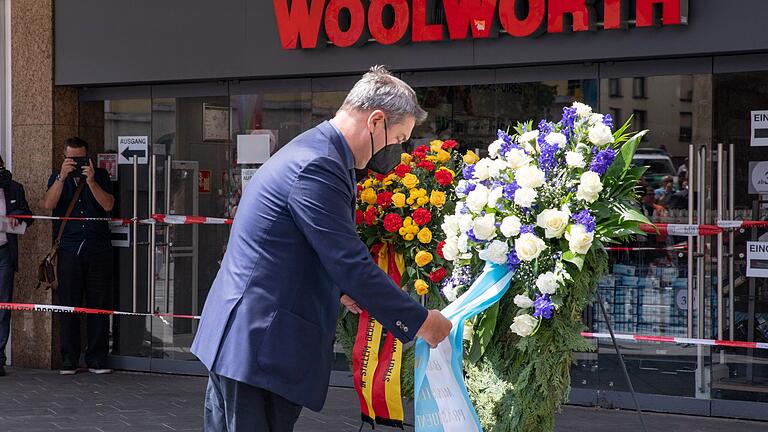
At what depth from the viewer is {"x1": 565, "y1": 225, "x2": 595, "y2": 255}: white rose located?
456cm

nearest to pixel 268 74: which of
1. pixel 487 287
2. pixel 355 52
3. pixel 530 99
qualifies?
pixel 355 52

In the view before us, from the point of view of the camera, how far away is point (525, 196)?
15.3ft

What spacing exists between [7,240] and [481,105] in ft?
14.3

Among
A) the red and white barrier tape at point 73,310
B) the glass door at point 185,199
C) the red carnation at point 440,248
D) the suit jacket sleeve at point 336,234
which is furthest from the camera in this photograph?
the glass door at point 185,199

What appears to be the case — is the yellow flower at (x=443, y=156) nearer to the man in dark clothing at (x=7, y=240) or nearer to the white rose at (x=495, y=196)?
the white rose at (x=495, y=196)

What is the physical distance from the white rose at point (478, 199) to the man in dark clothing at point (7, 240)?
6.15 meters

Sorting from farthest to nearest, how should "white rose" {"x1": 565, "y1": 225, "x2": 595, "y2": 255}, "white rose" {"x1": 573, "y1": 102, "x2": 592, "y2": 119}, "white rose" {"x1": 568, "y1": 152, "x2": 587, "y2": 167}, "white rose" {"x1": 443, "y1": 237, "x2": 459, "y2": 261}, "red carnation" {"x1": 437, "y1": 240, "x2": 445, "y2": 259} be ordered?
"red carnation" {"x1": 437, "y1": 240, "x2": 445, "y2": 259} < "white rose" {"x1": 443, "y1": 237, "x2": 459, "y2": 261} < "white rose" {"x1": 573, "y1": 102, "x2": 592, "y2": 119} < "white rose" {"x1": 568, "y1": 152, "x2": 587, "y2": 167} < "white rose" {"x1": 565, "y1": 225, "x2": 595, "y2": 255}

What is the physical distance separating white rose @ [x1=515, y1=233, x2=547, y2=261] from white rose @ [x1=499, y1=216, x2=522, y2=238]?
51 mm

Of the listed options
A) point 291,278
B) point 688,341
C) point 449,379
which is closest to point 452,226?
point 449,379

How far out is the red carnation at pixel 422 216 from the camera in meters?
5.82

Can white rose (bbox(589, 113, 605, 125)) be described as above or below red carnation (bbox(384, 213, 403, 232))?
above

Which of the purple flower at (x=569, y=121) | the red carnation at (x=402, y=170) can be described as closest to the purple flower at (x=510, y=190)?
the purple flower at (x=569, y=121)

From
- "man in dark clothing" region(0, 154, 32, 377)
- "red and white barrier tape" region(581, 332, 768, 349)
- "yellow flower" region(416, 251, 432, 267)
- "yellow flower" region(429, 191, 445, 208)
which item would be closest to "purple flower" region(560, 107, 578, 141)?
"yellow flower" region(429, 191, 445, 208)

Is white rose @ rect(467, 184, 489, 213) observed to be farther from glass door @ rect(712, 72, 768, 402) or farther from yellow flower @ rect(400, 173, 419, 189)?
glass door @ rect(712, 72, 768, 402)
